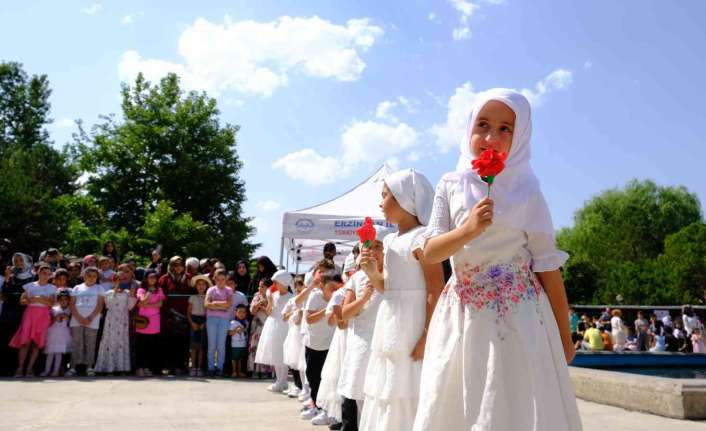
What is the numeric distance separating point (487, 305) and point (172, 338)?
32.6 ft

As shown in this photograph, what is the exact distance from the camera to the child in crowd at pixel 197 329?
11367 mm

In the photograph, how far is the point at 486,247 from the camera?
258 cm

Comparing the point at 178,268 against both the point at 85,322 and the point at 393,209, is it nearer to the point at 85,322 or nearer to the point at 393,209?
the point at 85,322

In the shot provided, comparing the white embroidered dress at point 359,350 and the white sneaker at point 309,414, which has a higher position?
the white embroidered dress at point 359,350

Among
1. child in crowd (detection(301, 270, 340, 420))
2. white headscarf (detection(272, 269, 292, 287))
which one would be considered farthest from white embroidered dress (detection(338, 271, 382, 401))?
white headscarf (detection(272, 269, 292, 287))

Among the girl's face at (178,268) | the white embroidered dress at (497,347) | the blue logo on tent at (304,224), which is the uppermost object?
the blue logo on tent at (304,224)

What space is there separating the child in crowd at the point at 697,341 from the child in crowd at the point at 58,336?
822 inches

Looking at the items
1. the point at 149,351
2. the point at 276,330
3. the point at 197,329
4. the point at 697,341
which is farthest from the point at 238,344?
the point at 697,341

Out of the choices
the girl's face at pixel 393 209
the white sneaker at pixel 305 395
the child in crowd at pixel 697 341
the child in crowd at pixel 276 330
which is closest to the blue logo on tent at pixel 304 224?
the child in crowd at pixel 276 330

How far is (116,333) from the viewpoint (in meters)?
11.2

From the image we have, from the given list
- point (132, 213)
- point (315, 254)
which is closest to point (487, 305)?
point (315, 254)

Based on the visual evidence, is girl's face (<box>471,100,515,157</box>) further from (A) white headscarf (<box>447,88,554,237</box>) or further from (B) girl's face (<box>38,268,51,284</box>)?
(B) girl's face (<box>38,268,51,284</box>)

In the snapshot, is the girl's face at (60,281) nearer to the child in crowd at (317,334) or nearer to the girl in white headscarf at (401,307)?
the child in crowd at (317,334)

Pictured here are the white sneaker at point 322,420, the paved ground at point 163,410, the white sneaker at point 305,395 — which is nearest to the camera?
the paved ground at point 163,410
